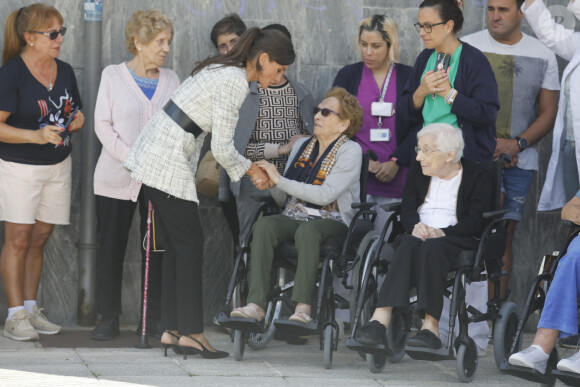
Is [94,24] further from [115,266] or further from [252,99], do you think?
[115,266]

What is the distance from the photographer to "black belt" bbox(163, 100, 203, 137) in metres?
5.95

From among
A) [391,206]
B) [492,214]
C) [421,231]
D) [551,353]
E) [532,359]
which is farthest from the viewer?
[391,206]

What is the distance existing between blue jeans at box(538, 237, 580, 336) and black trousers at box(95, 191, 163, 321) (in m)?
2.57

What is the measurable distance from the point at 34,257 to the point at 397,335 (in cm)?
249

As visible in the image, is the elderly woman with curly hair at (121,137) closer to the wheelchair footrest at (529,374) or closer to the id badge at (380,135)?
the id badge at (380,135)

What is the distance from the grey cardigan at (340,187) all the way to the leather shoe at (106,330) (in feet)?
4.42

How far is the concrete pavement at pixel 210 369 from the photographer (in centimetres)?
551

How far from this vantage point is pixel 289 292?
22.1 ft

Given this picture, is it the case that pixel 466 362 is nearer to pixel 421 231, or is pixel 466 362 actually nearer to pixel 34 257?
pixel 421 231

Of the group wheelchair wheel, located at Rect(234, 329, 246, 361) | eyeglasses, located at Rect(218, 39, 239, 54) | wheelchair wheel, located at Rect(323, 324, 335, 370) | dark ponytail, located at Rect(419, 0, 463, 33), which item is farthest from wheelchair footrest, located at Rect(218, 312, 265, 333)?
dark ponytail, located at Rect(419, 0, 463, 33)

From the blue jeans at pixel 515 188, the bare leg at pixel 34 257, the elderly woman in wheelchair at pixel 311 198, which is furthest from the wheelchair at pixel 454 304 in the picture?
the bare leg at pixel 34 257

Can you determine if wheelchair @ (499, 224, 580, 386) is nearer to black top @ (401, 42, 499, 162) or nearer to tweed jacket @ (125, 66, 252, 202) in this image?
black top @ (401, 42, 499, 162)

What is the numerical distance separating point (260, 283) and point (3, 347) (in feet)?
5.41

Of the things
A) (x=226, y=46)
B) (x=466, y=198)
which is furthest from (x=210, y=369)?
(x=226, y=46)
